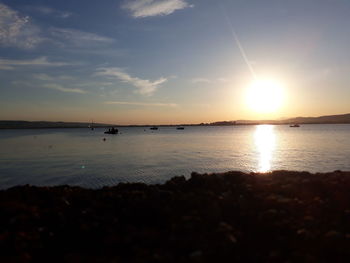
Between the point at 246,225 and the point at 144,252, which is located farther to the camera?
the point at 246,225

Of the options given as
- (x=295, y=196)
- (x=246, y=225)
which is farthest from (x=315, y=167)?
(x=246, y=225)

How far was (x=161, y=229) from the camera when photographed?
977 centimetres

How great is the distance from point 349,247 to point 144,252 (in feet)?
18.1

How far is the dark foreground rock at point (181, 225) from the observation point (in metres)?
8.10

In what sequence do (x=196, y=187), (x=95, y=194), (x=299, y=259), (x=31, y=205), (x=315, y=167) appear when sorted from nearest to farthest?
(x=299, y=259) < (x=31, y=205) < (x=95, y=194) < (x=196, y=187) < (x=315, y=167)

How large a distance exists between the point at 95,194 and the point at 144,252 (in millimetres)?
7012

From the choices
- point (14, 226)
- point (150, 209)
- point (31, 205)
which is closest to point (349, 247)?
point (150, 209)

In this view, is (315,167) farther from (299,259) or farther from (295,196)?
(299,259)

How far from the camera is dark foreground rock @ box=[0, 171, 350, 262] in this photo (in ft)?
26.6

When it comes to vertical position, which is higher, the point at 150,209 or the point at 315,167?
the point at 150,209

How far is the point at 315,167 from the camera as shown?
3603cm

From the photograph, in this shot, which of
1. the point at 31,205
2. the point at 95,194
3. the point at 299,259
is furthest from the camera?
the point at 95,194

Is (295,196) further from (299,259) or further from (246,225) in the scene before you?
(299,259)

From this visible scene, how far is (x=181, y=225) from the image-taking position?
9.77 m
